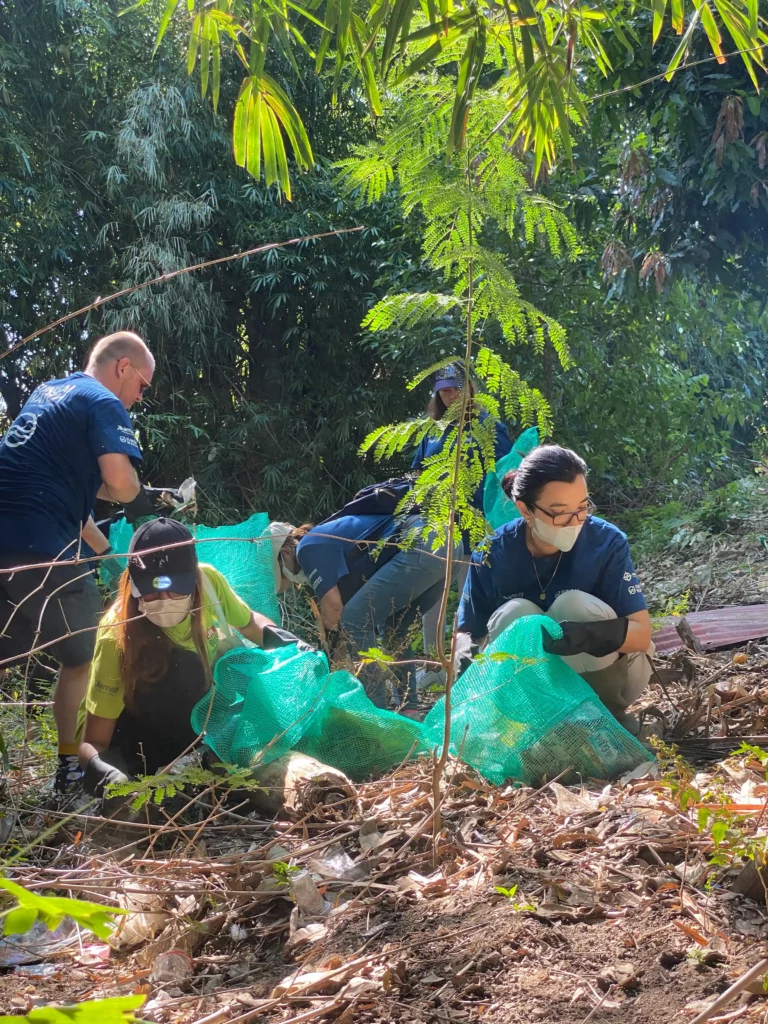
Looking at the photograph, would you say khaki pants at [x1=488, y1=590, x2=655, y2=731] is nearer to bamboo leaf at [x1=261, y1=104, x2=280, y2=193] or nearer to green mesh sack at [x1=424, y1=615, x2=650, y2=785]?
green mesh sack at [x1=424, y1=615, x2=650, y2=785]

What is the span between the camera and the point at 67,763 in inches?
119

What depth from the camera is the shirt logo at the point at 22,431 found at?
3205 millimetres

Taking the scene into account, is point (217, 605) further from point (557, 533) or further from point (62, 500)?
point (557, 533)

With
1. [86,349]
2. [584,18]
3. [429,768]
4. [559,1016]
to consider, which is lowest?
[429,768]

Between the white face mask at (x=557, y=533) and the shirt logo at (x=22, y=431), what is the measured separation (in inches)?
66.8

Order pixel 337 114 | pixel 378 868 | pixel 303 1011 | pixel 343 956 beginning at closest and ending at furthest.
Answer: pixel 303 1011 → pixel 343 956 → pixel 378 868 → pixel 337 114

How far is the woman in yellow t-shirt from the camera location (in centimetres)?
282

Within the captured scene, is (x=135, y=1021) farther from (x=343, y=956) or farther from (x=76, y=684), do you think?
→ (x=76, y=684)

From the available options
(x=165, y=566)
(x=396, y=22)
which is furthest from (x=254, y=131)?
(x=165, y=566)

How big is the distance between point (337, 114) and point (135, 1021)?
902 centimetres

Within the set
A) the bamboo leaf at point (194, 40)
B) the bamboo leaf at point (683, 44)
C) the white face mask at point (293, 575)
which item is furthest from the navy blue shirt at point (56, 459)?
the bamboo leaf at point (683, 44)

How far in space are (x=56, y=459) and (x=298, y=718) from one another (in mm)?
1278

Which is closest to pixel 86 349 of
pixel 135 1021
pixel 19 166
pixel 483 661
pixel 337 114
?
pixel 19 166

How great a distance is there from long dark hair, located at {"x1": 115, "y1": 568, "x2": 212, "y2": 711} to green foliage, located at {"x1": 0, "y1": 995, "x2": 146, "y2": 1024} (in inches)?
88.9
